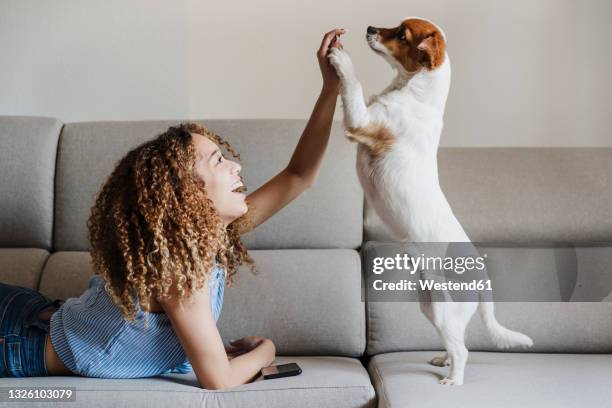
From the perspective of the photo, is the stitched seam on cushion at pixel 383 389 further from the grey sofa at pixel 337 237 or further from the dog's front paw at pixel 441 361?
the dog's front paw at pixel 441 361

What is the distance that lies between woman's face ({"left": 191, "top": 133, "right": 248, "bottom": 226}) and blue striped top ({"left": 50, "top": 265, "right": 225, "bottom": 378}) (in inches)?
5.5

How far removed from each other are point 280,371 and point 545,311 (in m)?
0.71

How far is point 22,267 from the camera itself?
1821 mm

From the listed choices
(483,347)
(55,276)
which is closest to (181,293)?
(55,276)

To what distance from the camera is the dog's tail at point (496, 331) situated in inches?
54.8

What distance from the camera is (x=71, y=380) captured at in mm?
1396

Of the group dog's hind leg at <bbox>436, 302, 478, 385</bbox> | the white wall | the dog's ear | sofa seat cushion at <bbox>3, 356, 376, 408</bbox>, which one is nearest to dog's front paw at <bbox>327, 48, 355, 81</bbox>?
the dog's ear

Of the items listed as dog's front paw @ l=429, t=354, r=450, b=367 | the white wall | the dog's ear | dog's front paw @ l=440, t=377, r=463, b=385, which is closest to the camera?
the dog's ear

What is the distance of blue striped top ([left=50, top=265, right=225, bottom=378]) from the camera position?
4.54 ft

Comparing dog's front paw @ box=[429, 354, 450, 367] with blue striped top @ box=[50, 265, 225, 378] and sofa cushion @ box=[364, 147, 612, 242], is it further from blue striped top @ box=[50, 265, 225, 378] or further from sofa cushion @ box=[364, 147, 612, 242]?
blue striped top @ box=[50, 265, 225, 378]

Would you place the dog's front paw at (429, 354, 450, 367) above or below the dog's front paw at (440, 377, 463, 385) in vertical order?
below

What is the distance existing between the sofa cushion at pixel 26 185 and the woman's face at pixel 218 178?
2.33 feet

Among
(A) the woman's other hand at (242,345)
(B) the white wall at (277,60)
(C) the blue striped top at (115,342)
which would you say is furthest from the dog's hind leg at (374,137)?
(B) the white wall at (277,60)

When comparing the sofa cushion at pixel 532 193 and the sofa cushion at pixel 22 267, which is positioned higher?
the sofa cushion at pixel 532 193
